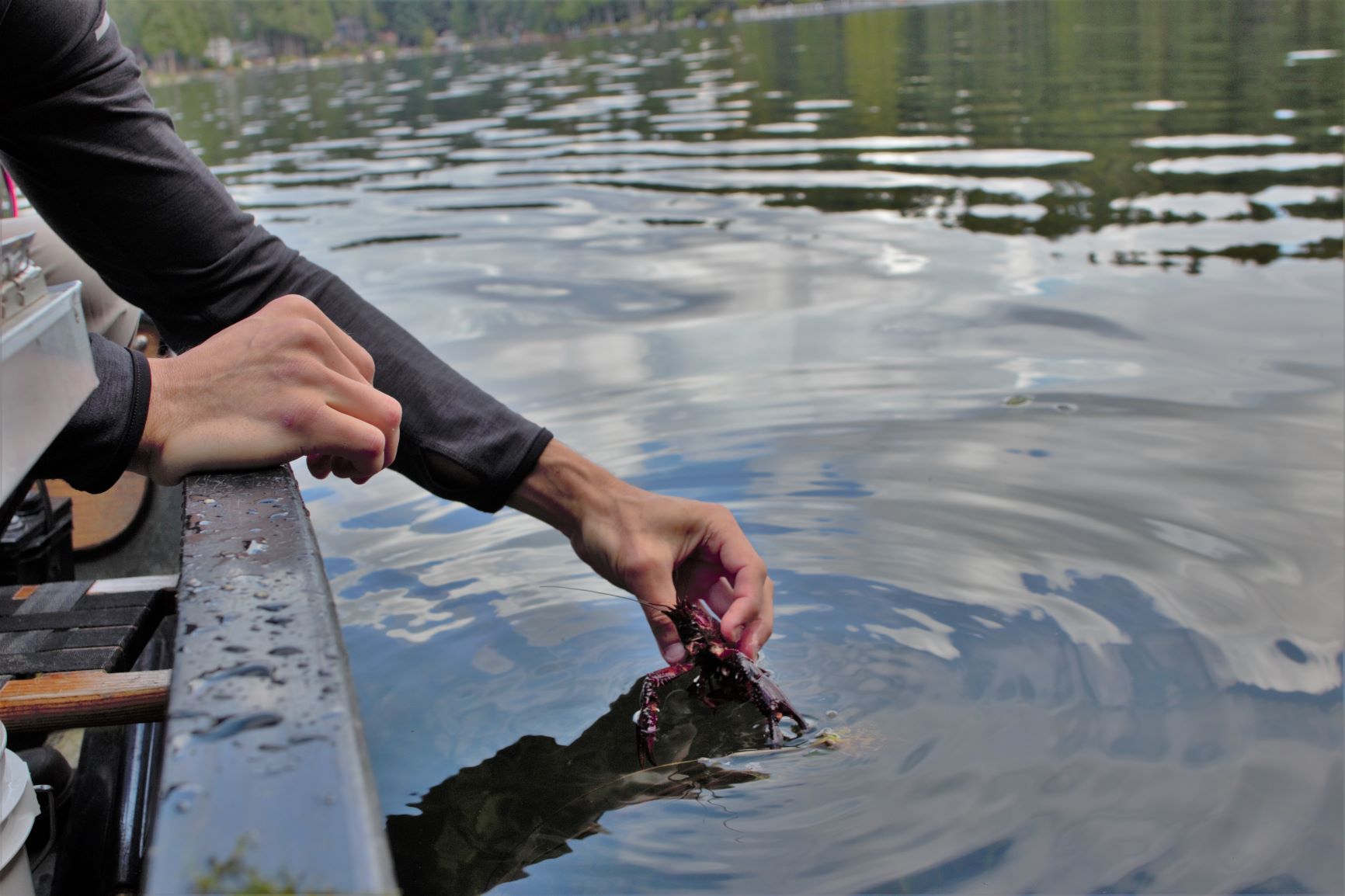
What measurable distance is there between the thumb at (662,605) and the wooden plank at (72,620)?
1002mm

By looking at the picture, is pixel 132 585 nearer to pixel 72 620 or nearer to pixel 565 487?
pixel 72 620

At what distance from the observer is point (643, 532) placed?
8.20 feet

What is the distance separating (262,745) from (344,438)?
930 mm

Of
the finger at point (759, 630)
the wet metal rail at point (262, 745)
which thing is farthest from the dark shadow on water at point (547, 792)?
the wet metal rail at point (262, 745)

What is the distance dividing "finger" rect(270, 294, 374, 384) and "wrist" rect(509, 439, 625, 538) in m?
0.53

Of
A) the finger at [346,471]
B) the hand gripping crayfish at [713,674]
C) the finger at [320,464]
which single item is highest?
the finger at [320,464]

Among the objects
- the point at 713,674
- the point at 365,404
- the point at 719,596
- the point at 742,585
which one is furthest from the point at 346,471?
the point at 713,674

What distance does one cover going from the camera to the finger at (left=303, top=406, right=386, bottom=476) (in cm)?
182

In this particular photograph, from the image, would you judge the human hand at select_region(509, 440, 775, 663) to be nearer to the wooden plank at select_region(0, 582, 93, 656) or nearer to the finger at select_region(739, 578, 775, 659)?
the finger at select_region(739, 578, 775, 659)

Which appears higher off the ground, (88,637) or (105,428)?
(105,428)

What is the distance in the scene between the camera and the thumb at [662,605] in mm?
2501

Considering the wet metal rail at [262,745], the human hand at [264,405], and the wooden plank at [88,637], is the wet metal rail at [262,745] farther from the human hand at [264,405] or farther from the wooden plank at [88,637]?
the wooden plank at [88,637]

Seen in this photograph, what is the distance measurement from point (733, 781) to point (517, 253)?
667 cm

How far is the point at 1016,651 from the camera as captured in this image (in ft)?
10.4
